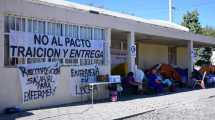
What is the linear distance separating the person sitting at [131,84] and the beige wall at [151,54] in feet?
23.1

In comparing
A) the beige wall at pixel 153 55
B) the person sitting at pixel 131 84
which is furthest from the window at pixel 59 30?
the beige wall at pixel 153 55

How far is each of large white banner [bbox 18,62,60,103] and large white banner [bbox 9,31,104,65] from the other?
0.79 ft

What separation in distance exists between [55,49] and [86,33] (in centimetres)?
193

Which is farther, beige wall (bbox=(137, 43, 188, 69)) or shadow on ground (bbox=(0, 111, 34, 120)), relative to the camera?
beige wall (bbox=(137, 43, 188, 69))

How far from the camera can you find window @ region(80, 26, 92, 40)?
16047mm

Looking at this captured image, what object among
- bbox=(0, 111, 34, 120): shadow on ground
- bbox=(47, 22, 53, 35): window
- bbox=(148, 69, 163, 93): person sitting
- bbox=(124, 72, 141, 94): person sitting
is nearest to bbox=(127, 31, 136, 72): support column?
bbox=(124, 72, 141, 94): person sitting

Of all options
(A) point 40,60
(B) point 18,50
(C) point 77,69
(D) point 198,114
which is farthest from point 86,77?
(D) point 198,114

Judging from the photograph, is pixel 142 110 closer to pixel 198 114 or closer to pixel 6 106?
pixel 198 114

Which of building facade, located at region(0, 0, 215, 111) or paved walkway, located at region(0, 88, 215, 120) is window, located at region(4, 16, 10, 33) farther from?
paved walkway, located at region(0, 88, 215, 120)

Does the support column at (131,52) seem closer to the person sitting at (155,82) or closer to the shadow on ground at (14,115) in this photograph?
the person sitting at (155,82)

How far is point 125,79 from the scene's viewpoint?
18.7 metres

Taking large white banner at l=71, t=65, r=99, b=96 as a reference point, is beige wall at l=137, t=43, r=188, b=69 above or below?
above

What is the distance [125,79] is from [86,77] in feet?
9.99

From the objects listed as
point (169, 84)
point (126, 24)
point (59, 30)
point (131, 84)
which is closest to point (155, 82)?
point (169, 84)
